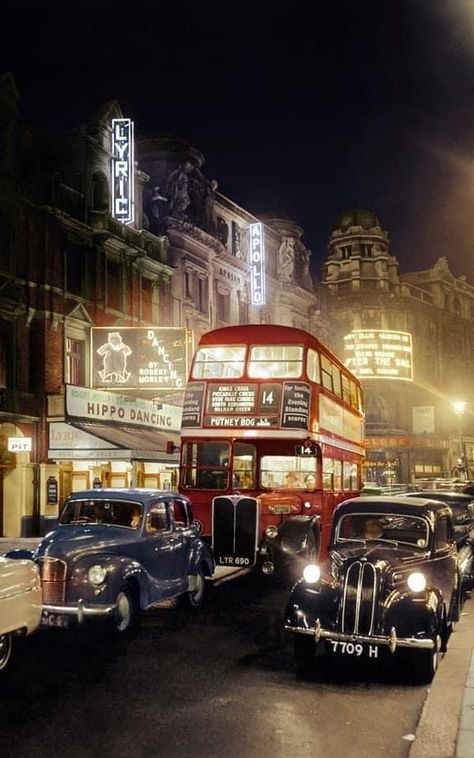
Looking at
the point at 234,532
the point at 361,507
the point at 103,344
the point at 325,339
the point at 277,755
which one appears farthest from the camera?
the point at 325,339

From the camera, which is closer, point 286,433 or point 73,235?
point 286,433

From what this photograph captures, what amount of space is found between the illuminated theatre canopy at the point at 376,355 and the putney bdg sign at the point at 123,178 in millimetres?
27514

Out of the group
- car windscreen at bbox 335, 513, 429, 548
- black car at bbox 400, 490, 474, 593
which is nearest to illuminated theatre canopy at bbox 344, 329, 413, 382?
black car at bbox 400, 490, 474, 593

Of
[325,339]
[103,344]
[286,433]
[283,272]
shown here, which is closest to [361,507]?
[286,433]

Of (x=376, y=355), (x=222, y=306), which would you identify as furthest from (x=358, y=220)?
(x=222, y=306)

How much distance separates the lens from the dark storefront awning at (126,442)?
25531 mm

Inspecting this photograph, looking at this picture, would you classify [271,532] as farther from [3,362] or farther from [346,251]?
[346,251]

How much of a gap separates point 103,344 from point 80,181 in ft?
23.0

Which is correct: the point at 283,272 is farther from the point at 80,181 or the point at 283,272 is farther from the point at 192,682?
the point at 192,682

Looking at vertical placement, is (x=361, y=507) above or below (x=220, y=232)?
below

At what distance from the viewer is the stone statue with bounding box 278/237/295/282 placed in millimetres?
46625

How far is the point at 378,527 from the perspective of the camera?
10367 mm

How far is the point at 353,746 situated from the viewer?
641 centimetres

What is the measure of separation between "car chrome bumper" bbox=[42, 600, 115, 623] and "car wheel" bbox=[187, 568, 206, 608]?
10.3 ft
